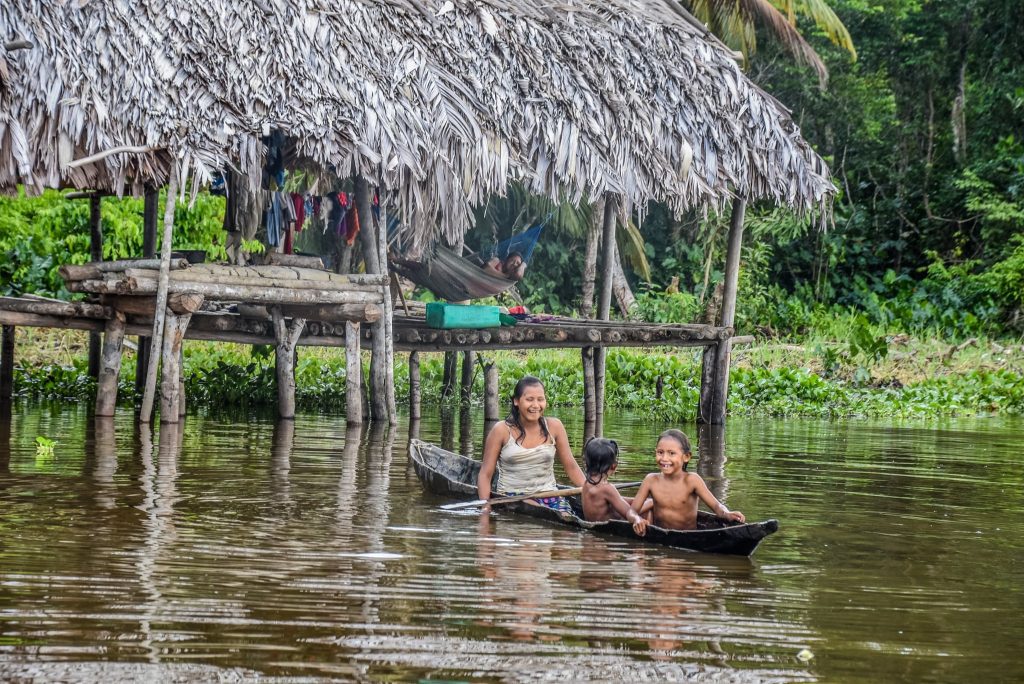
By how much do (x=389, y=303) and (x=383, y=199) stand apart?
916 mm

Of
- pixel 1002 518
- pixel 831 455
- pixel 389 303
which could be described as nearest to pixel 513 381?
pixel 389 303

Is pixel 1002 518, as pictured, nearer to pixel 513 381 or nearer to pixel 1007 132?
pixel 513 381

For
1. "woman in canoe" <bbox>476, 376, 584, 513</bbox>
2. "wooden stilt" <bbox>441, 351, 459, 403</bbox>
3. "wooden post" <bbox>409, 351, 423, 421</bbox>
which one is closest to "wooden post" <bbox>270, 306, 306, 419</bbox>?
"wooden post" <bbox>409, 351, 423, 421</bbox>

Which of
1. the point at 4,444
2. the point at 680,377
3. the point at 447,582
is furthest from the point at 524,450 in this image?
the point at 680,377

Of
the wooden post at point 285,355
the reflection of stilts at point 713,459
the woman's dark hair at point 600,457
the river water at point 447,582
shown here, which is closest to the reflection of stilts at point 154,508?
the river water at point 447,582

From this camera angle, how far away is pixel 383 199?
12.1m

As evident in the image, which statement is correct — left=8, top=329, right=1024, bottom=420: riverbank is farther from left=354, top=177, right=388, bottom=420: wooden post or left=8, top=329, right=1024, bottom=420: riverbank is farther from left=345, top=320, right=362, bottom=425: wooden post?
left=345, top=320, right=362, bottom=425: wooden post

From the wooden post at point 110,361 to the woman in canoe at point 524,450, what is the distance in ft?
15.8

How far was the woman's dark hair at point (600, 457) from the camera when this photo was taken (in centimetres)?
Result: 673

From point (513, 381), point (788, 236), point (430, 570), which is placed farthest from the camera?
point (788, 236)

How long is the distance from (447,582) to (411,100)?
7.47 meters

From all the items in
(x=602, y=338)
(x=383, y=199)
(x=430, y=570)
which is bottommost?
(x=430, y=570)

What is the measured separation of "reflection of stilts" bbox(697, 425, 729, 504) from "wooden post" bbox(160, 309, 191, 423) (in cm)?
419

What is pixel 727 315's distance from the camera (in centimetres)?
1452
